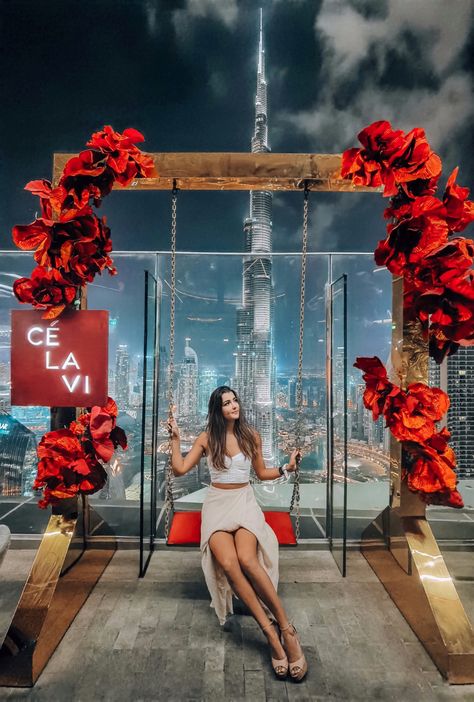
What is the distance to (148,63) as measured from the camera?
4398 millimetres

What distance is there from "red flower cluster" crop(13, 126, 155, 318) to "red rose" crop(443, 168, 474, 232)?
1606 millimetres

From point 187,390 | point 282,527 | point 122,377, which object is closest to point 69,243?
point 122,377

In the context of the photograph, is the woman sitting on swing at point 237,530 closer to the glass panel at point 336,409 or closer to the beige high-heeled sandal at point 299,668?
the beige high-heeled sandal at point 299,668

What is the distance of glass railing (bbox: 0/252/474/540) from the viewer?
3117mm

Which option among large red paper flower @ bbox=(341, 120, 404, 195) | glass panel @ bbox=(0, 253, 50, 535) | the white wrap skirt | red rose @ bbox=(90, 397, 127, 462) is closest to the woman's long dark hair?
the white wrap skirt

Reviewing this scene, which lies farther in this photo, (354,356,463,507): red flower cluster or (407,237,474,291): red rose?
(354,356,463,507): red flower cluster

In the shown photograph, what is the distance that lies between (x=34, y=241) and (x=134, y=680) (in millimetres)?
2000

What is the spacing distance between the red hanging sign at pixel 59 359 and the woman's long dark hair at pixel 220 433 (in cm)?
63

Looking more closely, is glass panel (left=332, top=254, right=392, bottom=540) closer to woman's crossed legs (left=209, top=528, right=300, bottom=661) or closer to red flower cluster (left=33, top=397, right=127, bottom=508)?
woman's crossed legs (left=209, top=528, right=300, bottom=661)

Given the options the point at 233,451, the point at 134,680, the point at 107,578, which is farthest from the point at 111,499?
the point at 134,680

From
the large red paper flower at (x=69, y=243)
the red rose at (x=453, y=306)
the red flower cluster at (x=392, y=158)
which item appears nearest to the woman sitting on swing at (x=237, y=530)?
the large red paper flower at (x=69, y=243)

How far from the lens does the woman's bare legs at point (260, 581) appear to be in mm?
1632

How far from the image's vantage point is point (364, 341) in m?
3.33

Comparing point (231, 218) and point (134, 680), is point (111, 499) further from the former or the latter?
point (231, 218)
